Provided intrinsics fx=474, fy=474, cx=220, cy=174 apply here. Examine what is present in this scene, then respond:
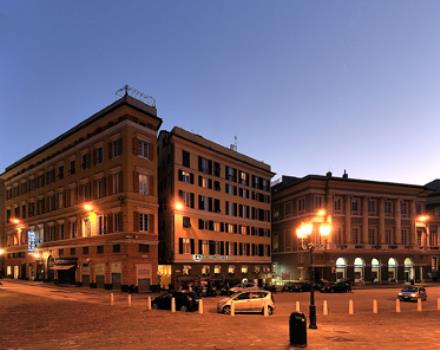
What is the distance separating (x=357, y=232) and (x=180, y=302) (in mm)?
58043

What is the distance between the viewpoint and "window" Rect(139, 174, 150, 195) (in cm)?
5366

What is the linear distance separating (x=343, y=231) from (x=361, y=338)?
63.4 meters

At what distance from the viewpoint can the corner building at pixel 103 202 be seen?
51.9 meters

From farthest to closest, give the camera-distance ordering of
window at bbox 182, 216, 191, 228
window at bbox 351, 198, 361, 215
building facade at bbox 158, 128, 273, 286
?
window at bbox 351, 198, 361, 215, window at bbox 182, 216, 191, 228, building facade at bbox 158, 128, 273, 286

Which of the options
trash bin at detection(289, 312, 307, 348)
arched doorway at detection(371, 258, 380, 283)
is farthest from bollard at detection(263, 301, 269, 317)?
arched doorway at detection(371, 258, 380, 283)

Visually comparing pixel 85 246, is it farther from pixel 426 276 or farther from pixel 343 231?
pixel 426 276

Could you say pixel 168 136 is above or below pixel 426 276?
above

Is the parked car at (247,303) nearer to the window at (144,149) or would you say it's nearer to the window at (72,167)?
the window at (144,149)

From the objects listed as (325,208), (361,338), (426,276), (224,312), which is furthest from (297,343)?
(426,276)

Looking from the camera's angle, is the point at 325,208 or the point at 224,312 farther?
the point at 325,208

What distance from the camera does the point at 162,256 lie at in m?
60.6

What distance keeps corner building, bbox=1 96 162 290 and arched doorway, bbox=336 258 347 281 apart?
38.0 m

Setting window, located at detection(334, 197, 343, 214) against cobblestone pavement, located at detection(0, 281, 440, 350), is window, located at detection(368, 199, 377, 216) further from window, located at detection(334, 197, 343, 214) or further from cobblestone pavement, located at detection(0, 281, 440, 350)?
cobblestone pavement, located at detection(0, 281, 440, 350)

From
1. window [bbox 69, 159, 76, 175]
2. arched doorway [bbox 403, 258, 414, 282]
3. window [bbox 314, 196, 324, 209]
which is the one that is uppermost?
window [bbox 69, 159, 76, 175]
